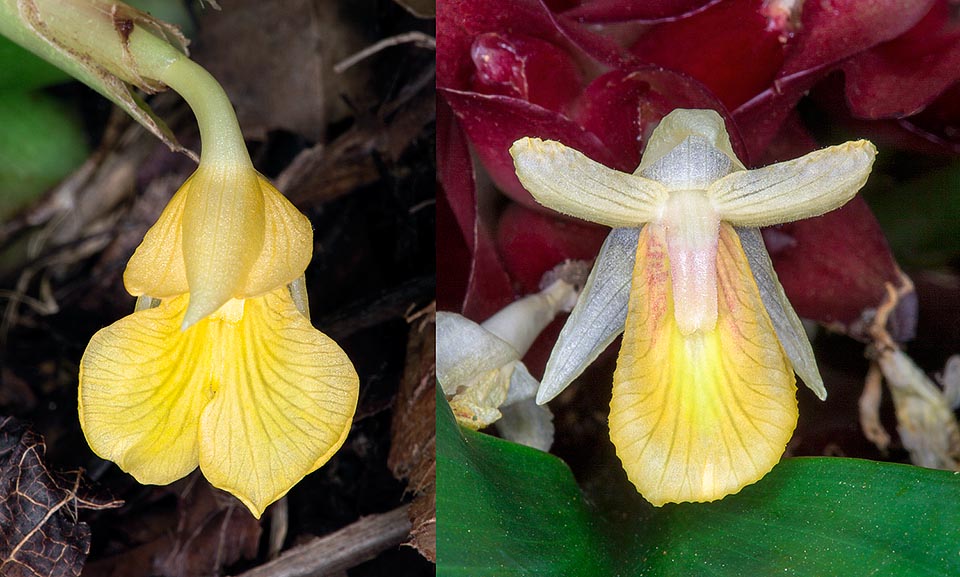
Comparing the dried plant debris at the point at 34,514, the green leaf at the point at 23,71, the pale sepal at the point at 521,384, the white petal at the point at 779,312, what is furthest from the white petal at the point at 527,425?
the green leaf at the point at 23,71

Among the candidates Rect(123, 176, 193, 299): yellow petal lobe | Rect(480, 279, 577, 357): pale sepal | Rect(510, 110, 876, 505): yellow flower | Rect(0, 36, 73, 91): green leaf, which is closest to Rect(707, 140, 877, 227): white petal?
Rect(510, 110, 876, 505): yellow flower

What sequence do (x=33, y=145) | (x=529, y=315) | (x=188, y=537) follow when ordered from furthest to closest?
1. (x=33, y=145)
2. (x=188, y=537)
3. (x=529, y=315)

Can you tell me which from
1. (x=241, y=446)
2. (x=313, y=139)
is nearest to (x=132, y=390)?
(x=241, y=446)

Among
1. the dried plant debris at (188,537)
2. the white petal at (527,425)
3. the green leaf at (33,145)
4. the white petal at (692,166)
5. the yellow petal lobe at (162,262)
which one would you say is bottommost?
the dried plant debris at (188,537)

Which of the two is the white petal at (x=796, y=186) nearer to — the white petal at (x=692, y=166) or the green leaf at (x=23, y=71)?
the white petal at (x=692, y=166)

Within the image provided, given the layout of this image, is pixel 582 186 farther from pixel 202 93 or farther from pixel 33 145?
pixel 33 145

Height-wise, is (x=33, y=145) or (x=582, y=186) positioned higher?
(x=582, y=186)

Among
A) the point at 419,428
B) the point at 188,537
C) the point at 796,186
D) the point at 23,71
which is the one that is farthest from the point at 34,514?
the point at 796,186
